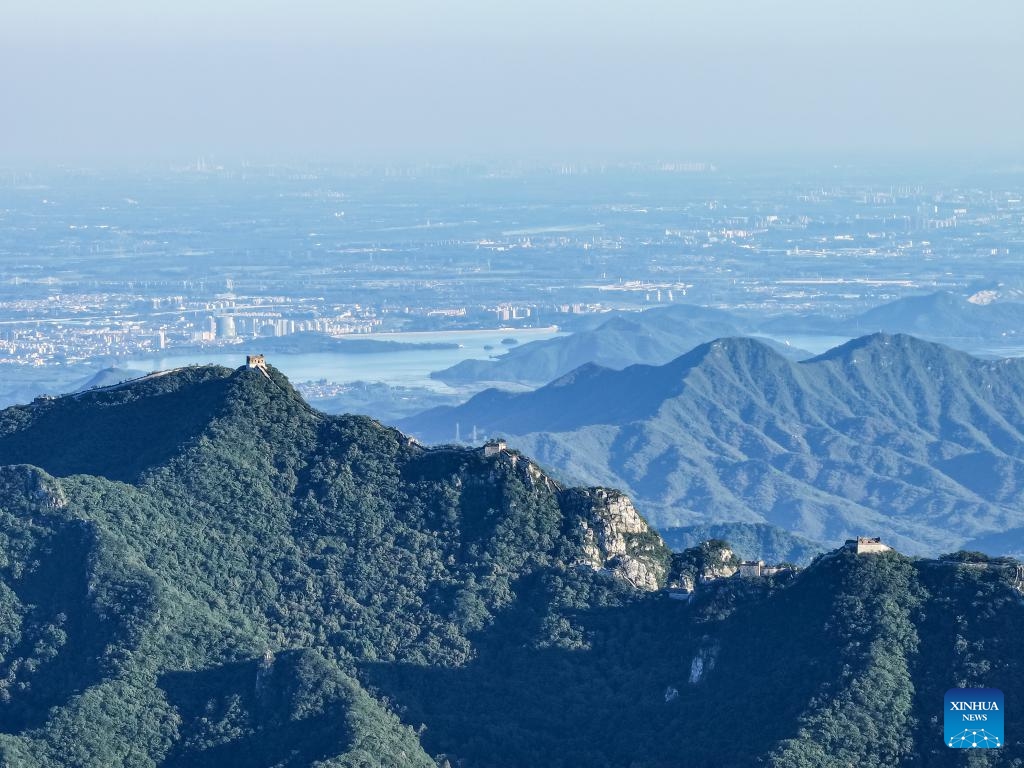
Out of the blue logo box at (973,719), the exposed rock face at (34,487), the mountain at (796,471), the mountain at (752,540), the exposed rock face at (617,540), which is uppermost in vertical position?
the exposed rock face at (34,487)

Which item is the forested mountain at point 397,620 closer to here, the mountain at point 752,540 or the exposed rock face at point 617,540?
the exposed rock face at point 617,540

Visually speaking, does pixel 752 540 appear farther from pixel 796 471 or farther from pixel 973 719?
pixel 973 719

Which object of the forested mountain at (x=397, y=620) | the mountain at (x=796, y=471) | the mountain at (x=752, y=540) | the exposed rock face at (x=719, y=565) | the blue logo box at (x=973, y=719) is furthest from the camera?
the mountain at (x=796, y=471)

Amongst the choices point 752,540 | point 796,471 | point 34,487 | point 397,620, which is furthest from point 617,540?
point 796,471

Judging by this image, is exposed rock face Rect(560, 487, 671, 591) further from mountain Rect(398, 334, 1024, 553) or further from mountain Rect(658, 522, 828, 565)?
mountain Rect(398, 334, 1024, 553)

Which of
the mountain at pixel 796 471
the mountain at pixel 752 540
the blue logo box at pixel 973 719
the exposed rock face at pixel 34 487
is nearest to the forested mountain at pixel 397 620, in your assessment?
the exposed rock face at pixel 34 487

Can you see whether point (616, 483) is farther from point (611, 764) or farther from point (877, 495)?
point (611, 764)

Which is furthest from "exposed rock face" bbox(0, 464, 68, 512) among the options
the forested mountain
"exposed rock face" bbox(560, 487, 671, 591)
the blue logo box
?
the blue logo box
